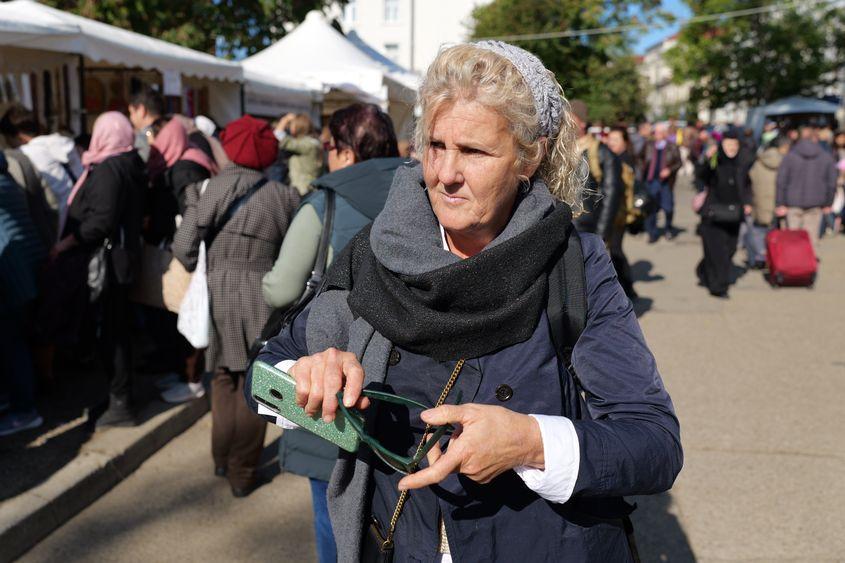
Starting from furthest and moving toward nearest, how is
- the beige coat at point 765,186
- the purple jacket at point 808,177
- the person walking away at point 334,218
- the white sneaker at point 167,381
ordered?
the beige coat at point 765,186 → the purple jacket at point 808,177 → the white sneaker at point 167,381 → the person walking away at point 334,218

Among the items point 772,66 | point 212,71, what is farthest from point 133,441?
point 772,66

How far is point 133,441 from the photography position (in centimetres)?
452

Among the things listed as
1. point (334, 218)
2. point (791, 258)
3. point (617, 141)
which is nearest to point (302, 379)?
point (334, 218)

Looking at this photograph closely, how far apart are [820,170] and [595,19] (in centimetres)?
2548

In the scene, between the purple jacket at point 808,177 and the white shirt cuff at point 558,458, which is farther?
the purple jacket at point 808,177

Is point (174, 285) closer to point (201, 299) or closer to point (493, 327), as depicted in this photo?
point (201, 299)

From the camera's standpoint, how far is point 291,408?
147 cm

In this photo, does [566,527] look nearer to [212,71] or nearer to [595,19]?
[212,71]

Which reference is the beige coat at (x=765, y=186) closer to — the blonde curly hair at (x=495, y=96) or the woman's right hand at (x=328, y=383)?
the blonde curly hair at (x=495, y=96)

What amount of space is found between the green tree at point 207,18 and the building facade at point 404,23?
3351 centimetres

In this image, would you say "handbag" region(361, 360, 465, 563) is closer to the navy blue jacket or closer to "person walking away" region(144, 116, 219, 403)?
the navy blue jacket

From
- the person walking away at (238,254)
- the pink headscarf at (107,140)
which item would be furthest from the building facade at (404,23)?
the person walking away at (238,254)

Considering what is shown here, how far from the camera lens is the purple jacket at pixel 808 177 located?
33.3 feet

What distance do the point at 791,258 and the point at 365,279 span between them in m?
8.97
